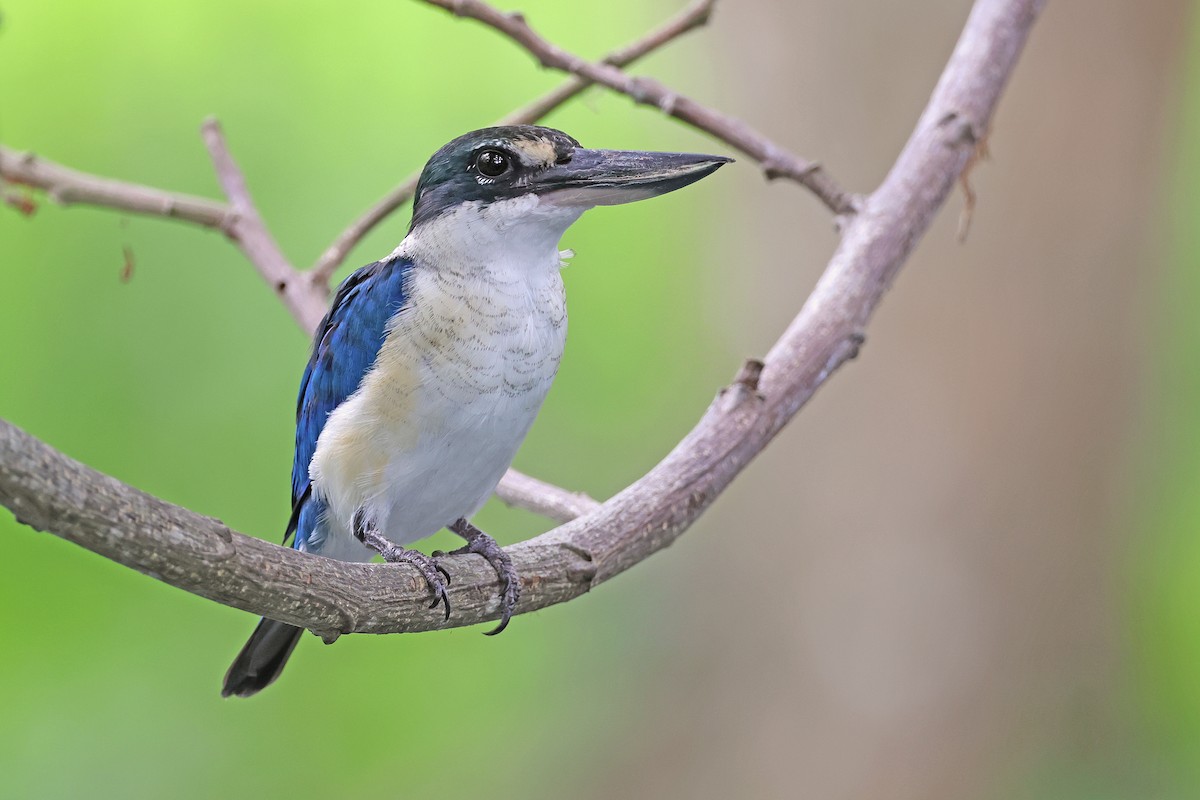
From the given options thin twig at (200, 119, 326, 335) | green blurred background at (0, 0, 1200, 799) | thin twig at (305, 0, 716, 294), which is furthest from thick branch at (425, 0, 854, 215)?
thin twig at (200, 119, 326, 335)

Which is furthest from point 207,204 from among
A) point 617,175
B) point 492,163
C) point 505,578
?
point 505,578

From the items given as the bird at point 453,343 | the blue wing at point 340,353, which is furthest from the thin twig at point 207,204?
the bird at point 453,343

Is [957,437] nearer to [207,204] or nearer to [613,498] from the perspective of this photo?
[613,498]

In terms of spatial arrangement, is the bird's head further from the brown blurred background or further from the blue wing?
the brown blurred background

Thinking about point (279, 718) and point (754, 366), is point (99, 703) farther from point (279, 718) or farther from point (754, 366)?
point (754, 366)

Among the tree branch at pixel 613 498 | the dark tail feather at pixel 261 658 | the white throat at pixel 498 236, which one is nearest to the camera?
the tree branch at pixel 613 498

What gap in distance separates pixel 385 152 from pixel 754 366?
3.34m

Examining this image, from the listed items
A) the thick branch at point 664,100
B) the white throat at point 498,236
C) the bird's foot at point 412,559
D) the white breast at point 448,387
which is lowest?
the bird's foot at point 412,559

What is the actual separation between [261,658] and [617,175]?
953mm

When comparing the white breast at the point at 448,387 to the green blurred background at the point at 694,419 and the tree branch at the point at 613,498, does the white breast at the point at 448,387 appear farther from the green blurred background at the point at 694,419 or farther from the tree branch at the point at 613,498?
the green blurred background at the point at 694,419

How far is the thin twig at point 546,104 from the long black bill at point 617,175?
60cm

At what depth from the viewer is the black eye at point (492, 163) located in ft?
5.91

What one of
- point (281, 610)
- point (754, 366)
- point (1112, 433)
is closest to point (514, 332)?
point (754, 366)

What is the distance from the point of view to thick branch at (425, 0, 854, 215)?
2.15m
